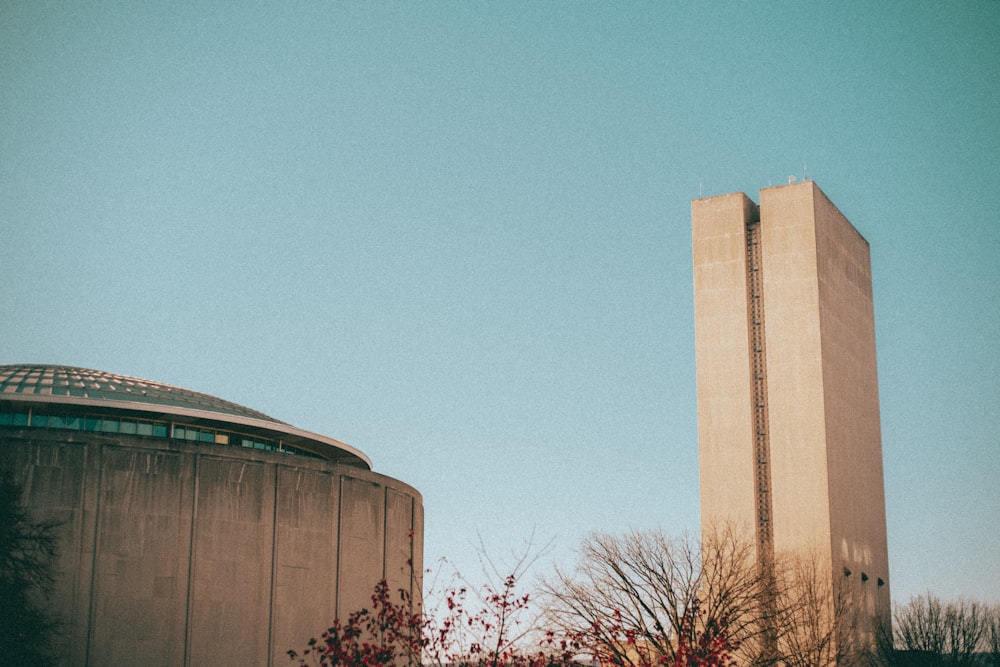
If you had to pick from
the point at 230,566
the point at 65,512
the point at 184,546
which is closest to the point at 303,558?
the point at 230,566

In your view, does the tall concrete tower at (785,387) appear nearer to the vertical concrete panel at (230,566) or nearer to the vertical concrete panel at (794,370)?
the vertical concrete panel at (794,370)

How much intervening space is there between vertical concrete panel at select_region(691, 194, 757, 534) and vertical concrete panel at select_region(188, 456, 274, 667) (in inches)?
2103

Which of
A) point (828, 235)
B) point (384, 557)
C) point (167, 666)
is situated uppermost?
point (828, 235)

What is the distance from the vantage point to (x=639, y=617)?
2308 inches

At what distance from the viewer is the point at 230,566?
41.2m

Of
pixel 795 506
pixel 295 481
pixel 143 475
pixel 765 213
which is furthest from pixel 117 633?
pixel 765 213

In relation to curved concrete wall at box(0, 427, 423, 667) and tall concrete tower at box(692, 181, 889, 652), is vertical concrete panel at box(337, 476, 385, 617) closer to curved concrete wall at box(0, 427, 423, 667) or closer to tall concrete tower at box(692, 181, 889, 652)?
curved concrete wall at box(0, 427, 423, 667)

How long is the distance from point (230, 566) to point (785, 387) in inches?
2335

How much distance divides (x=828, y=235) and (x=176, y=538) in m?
68.5

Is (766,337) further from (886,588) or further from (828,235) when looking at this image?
(886,588)

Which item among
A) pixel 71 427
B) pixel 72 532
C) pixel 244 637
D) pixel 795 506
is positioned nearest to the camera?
pixel 72 532

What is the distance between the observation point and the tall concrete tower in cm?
8950

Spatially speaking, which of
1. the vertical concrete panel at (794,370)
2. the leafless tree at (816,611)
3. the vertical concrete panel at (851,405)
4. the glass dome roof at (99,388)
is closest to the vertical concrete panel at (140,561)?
the glass dome roof at (99,388)

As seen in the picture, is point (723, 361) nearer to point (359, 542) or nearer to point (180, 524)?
point (359, 542)
